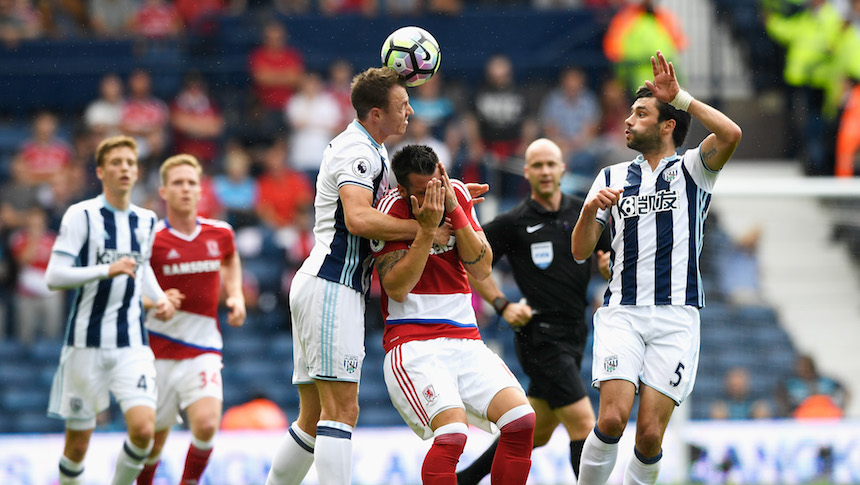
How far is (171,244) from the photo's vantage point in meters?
8.09

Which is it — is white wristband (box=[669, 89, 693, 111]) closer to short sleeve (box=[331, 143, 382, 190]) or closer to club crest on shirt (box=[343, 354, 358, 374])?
short sleeve (box=[331, 143, 382, 190])

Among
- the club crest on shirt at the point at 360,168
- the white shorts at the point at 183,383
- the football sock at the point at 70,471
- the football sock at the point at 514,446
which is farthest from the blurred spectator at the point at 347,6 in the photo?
the football sock at the point at 514,446

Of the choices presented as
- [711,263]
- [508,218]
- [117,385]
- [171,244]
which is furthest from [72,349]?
[711,263]

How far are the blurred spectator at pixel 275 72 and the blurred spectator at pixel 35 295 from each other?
371 centimetres

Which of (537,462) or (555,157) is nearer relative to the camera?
(555,157)

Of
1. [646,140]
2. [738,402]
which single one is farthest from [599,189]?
[738,402]

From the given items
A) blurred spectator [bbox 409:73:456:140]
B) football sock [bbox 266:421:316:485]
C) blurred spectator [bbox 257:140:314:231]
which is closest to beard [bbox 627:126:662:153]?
football sock [bbox 266:421:316:485]

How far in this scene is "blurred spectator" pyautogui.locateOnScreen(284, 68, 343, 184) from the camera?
14.5m

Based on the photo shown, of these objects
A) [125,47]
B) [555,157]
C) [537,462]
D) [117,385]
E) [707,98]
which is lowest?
[537,462]

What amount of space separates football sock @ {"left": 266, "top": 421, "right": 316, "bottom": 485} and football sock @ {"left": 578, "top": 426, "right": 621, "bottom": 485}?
1621 mm

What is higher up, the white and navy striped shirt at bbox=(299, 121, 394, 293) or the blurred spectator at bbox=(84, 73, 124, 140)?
the blurred spectator at bbox=(84, 73, 124, 140)

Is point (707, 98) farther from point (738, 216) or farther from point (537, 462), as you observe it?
point (537, 462)

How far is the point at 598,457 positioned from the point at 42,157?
10264mm

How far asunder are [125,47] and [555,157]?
32.7 feet
